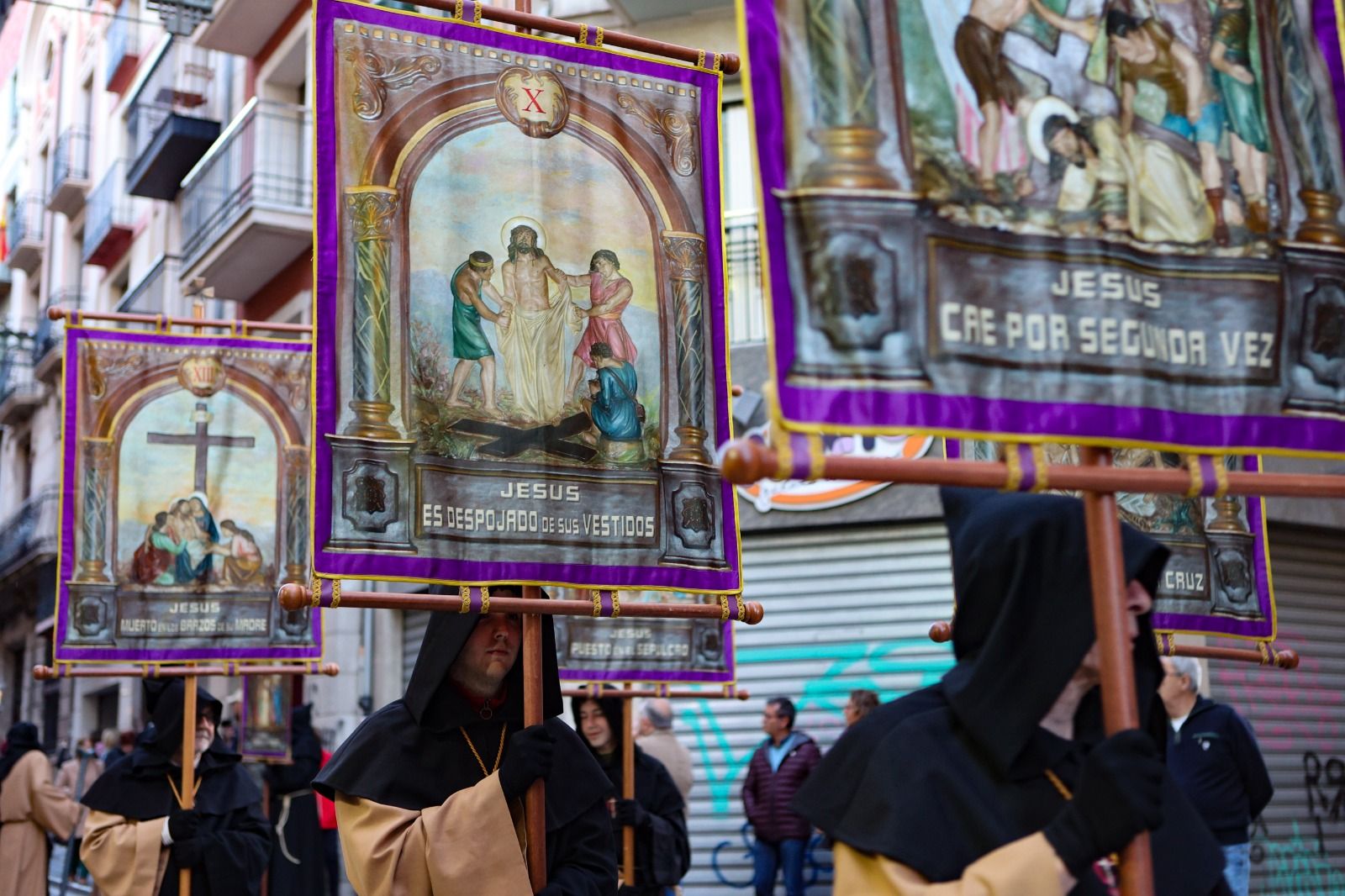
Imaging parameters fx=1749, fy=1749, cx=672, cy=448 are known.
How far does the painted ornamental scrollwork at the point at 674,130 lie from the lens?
251 inches

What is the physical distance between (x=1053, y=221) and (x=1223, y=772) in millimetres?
5347

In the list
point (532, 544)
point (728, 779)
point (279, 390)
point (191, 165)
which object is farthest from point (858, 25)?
point (191, 165)

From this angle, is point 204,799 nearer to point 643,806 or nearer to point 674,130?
point 643,806

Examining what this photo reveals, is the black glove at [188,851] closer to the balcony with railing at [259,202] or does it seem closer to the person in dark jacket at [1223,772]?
the person in dark jacket at [1223,772]

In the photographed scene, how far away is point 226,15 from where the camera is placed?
20.9 meters

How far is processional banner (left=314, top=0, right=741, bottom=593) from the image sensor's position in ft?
19.0

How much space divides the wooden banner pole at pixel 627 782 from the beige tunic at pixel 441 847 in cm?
402

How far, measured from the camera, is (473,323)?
6000 mm

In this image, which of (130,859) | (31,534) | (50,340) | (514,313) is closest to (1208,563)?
(514,313)

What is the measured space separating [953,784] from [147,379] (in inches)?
306

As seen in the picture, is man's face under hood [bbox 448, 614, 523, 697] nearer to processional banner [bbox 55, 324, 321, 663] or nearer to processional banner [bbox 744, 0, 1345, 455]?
processional banner [bbox 744, 0, 1345, 455]

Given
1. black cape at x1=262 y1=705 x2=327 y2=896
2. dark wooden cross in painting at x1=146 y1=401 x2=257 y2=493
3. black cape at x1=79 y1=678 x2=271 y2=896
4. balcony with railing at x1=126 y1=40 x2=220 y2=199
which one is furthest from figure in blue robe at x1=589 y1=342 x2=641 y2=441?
balcony with railing at x1=126 y1=40 x2=220 y2=199

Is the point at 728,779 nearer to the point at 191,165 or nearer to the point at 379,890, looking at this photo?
the point at 379,890

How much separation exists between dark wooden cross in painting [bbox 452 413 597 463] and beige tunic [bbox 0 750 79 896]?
9.29 m
